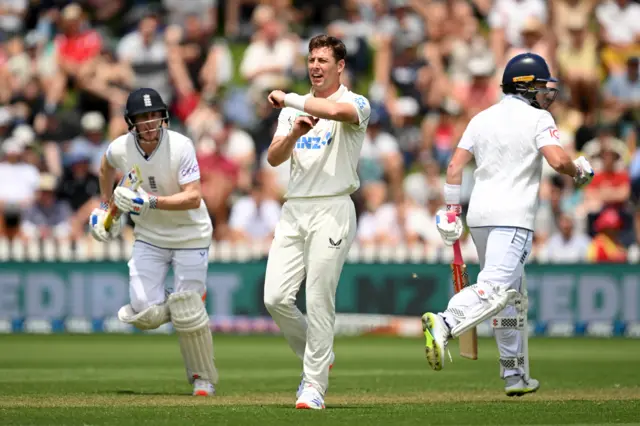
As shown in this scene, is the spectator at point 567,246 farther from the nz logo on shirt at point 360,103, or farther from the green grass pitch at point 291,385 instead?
the nz logo on shirt at point 360,103

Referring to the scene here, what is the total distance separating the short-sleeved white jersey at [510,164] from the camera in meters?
9.43

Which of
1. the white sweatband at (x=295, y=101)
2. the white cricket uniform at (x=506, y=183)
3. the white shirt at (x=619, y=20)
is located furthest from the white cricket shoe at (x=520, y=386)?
the white shirt at (x=619, y=20)

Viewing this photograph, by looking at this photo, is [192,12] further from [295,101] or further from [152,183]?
[295,101]

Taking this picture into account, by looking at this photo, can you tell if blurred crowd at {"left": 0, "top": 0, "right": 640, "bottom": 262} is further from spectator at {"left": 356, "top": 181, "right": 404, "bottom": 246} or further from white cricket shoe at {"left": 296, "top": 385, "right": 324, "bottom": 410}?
white cricket shoe at {"left": 296, "top": 385, "right": 324, "bottom": 410}

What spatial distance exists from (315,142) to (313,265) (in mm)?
838

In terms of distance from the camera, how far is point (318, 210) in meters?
9.07

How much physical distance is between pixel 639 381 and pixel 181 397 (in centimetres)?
403

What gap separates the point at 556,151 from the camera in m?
9.27

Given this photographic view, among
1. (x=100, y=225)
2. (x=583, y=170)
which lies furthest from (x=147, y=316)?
(x=583, y=170)

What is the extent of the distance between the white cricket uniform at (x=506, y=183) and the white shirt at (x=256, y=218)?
969 centimetres

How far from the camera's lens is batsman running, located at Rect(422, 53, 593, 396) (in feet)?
30.2

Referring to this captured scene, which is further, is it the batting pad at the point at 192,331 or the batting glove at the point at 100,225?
the batting glove at the point at 100,225

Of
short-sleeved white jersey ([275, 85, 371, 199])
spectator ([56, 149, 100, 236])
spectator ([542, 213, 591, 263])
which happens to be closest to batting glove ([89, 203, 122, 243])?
short-sleeved white jersey ([275, 85, 371, 199])

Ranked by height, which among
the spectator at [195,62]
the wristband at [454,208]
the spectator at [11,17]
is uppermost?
the spectator at [11,17]
